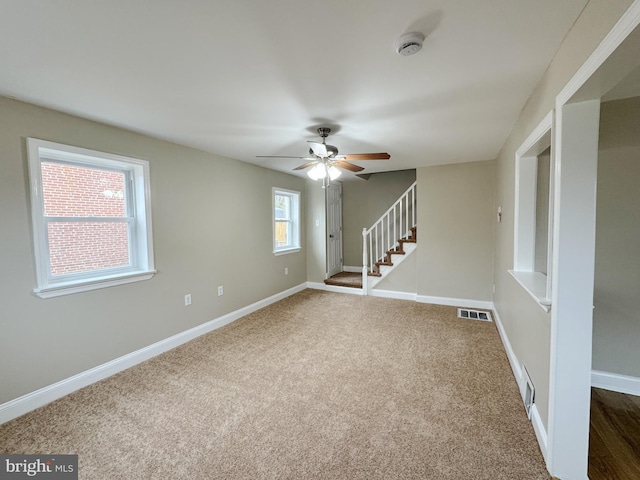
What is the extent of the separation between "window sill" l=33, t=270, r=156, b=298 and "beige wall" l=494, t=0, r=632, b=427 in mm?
3428

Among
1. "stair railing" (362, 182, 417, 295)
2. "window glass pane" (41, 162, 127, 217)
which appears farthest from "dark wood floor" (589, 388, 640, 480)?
"window glass pane" (41, 162, 127, 217)

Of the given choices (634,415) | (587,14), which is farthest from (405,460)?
(587,14)

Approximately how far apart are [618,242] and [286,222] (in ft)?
14.4

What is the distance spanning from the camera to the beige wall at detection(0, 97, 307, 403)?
207 cm

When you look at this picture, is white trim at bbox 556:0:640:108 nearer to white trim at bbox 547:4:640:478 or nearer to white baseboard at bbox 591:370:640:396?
white trim at bbox 547:4:640:478

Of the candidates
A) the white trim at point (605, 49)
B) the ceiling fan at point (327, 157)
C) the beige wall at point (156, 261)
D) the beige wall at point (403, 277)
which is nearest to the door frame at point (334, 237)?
the beige wall at point (156, 261)

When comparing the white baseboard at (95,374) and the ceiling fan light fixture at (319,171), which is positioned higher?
the ceiling fan light fixture at (319,171)

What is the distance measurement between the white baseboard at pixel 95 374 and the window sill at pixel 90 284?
73 centimetres

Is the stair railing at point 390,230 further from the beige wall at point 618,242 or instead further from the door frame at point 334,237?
the beige wall at point 618,242

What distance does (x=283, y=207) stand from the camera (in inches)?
210

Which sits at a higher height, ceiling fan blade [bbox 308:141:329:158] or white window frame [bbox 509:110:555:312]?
ceiling fan blade [bbox 308:141:329:158]

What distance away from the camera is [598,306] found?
7.57ft

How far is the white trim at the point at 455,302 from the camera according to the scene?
4.36m

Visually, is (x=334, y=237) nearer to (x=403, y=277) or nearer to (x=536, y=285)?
(x=403, y=277)
